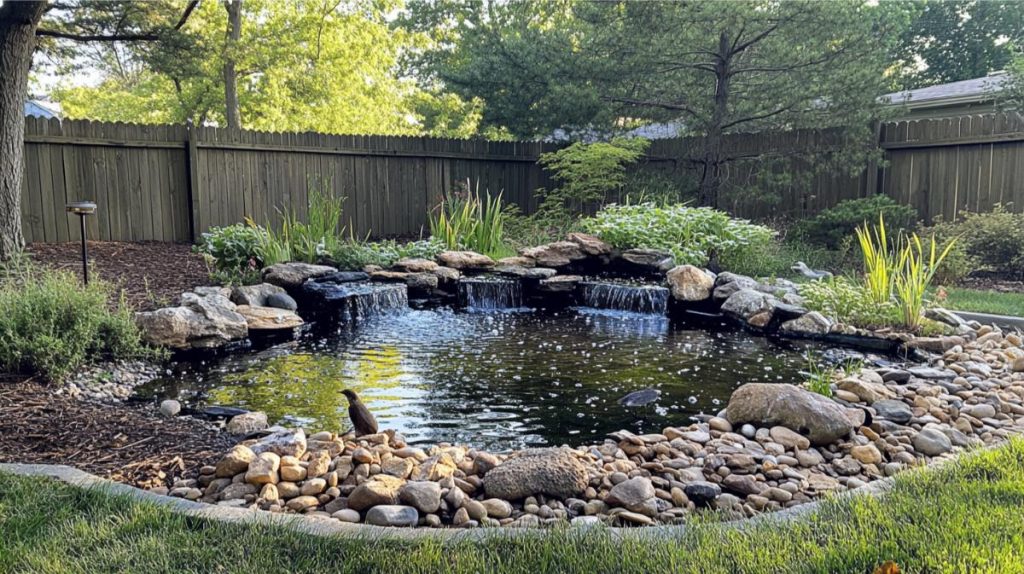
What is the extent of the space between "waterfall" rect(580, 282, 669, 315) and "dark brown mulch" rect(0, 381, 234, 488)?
4.76 metres

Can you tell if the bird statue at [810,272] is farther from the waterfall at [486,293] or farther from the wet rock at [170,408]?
the wet rock at [170,408]

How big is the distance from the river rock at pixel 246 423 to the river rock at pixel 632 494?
1859 mm

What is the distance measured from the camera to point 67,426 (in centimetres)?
319

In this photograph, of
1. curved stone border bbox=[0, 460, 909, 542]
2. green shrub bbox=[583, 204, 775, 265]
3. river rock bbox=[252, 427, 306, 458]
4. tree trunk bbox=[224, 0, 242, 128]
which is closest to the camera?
curved stone border bbox=[0, 460, 909, 542]

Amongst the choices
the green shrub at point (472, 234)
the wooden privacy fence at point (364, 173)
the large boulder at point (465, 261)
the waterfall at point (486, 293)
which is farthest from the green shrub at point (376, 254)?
the wooden privacy fence at point (364, 173)

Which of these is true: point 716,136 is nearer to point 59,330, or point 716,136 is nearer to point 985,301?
point 985,301

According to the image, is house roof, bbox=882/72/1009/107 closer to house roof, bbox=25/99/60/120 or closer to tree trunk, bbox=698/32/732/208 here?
tree trunk, bbox=698/32/732/208

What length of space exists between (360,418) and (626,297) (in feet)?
14.8

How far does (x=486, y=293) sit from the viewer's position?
299 inches

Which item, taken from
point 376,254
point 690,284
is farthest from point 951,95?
point 376,254

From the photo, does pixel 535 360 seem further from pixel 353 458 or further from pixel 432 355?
pixel 353 458

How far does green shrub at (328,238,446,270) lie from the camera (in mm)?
8094

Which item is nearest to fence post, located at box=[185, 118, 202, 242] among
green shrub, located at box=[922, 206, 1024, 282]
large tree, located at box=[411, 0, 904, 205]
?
large tree, located at box=[411, 0, 904, 205]

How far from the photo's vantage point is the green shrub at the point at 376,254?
8094 mm
